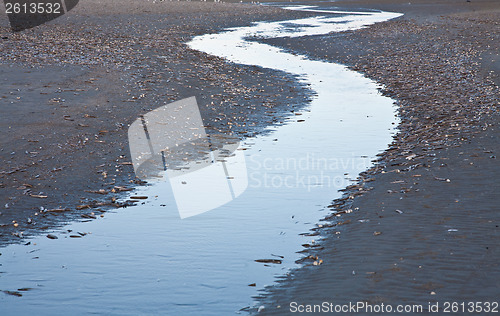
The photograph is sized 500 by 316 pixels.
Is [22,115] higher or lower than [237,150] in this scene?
higher

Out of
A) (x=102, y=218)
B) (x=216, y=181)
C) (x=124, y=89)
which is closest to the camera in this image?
(x=102, y=218)

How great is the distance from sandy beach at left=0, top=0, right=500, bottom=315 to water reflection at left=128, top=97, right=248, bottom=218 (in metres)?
0.48

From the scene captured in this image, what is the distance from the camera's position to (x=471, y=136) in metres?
13.5

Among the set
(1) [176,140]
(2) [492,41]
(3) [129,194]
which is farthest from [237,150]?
(2) [492,41]

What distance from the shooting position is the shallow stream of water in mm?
7219

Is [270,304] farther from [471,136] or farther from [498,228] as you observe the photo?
[471,136]

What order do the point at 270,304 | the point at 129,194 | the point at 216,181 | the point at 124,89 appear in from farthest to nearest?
the point at 124,89
the point at 216,181
the point at 129,194
the point at 270,304

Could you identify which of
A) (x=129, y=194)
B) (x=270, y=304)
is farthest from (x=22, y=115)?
(x=270, y=304)

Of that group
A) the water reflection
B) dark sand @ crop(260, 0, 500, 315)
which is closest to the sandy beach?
dark sand @ crop(260, 0, 500, 315)

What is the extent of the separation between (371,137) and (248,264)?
9.00 metres

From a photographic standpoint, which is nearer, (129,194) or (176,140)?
(129,194)

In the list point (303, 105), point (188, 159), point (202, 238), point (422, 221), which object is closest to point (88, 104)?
point (188, 159)

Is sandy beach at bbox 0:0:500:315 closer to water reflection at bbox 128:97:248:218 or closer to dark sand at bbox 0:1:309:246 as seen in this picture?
dark sand at bbox 0:1:309:246

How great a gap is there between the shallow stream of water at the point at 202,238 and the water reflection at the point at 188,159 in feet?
0.20
